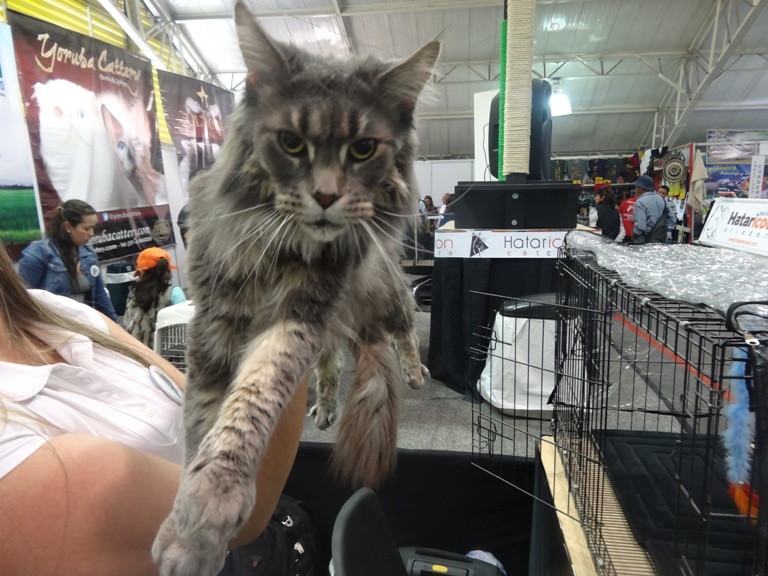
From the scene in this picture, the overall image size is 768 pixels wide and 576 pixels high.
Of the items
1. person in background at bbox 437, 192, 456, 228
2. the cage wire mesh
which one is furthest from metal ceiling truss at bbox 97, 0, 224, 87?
the cage wire mesh

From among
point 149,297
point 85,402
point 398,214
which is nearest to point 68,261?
point 149,297

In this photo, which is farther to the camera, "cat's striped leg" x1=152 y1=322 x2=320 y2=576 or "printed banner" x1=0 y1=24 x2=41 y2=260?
"printed banner" x1=0 y1=24 x2=41 y2=260

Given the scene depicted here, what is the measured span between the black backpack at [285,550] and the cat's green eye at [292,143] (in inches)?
40.3

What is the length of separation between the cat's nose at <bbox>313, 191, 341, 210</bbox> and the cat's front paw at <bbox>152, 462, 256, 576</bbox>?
379mm

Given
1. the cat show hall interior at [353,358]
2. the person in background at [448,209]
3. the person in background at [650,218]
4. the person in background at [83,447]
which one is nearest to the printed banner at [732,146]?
the person in background at [650,218]

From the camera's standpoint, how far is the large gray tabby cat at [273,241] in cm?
63

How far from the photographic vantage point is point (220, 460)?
2.05 ft

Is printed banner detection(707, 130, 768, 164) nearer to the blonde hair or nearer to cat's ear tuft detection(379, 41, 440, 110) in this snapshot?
cat's ear tuft detection(379, 41, 440, 110)

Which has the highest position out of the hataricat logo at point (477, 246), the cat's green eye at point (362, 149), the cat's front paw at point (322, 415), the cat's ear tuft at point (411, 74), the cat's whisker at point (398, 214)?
the cat's ear tuft at point (411, 74)

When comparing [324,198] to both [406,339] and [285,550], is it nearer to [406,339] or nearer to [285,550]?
[406,339]

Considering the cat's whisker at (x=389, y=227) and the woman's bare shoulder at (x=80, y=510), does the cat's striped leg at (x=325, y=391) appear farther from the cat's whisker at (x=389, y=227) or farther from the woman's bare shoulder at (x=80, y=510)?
the woman's bare shoulder at (x=80, y=510)

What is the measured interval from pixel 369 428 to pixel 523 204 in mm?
1355

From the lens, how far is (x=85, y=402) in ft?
2.44

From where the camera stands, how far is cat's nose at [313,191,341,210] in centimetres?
69
